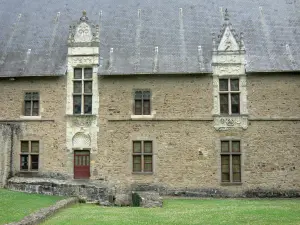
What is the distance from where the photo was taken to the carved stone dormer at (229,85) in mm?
23141

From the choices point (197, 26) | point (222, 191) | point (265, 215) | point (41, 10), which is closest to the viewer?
point (265, 215)

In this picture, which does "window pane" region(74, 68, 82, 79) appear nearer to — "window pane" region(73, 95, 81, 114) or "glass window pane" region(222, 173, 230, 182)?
"window pane" region(73, 95, 81, 114)

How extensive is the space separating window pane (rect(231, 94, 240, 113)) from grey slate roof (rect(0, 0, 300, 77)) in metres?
1.52

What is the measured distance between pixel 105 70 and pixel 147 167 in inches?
208

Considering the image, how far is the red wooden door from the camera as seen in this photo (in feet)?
76.9

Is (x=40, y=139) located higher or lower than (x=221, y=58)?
lower

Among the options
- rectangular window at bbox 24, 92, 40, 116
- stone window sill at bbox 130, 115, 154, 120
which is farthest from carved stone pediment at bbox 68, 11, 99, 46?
stone window sill at bbox 130, 115, 154, 120

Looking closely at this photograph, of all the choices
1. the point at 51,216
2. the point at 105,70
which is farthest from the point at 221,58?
the point at 51,216

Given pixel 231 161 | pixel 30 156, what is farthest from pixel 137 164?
pixel 30 156

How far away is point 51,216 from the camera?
1423 cm

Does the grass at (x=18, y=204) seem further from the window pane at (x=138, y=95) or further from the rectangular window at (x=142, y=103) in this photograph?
the window pane at (x=138, y=95)

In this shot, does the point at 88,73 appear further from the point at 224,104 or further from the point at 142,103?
the point at 224,104

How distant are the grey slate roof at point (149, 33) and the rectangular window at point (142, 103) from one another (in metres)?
1.18

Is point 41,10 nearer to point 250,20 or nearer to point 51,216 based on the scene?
point 250,20
